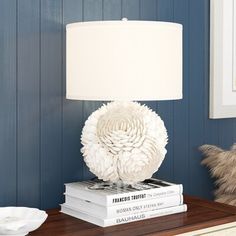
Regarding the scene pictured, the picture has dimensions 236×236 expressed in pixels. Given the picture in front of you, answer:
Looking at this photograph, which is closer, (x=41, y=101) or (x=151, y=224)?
(x=151, y=224)

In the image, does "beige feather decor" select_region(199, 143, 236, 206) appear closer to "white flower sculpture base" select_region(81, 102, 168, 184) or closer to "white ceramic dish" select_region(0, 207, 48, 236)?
"white flower sculpture base" select_region(81, 102, 168, 184)

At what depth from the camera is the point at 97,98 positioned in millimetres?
1603

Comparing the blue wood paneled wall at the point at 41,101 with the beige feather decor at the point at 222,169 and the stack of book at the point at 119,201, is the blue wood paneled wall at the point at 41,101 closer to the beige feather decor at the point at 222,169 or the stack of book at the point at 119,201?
the stack of book at the point at 119,201

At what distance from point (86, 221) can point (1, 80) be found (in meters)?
0.54

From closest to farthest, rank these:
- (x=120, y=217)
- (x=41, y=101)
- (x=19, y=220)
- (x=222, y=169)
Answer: (x=19, y=220)
(x=120, y=217)
(x=41, y=101)
(x=222, y=169)

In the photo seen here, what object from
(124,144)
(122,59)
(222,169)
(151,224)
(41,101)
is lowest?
(151,224)

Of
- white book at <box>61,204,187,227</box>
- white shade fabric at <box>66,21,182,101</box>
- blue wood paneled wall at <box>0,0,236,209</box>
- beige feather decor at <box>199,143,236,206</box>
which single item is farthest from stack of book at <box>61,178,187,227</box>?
beige feather decor at <box>199,143,236,206</box>

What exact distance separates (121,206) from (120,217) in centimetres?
3

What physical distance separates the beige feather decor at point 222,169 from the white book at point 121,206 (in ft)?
1.40

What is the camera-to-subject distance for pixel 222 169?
2.21 metres

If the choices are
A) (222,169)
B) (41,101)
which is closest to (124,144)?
(41,101)

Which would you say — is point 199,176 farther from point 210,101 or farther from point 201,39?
point 201,39

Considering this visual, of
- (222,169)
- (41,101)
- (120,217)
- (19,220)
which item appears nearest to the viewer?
(19,220)

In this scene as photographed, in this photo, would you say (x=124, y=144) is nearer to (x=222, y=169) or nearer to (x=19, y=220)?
(x=19, y=220)
